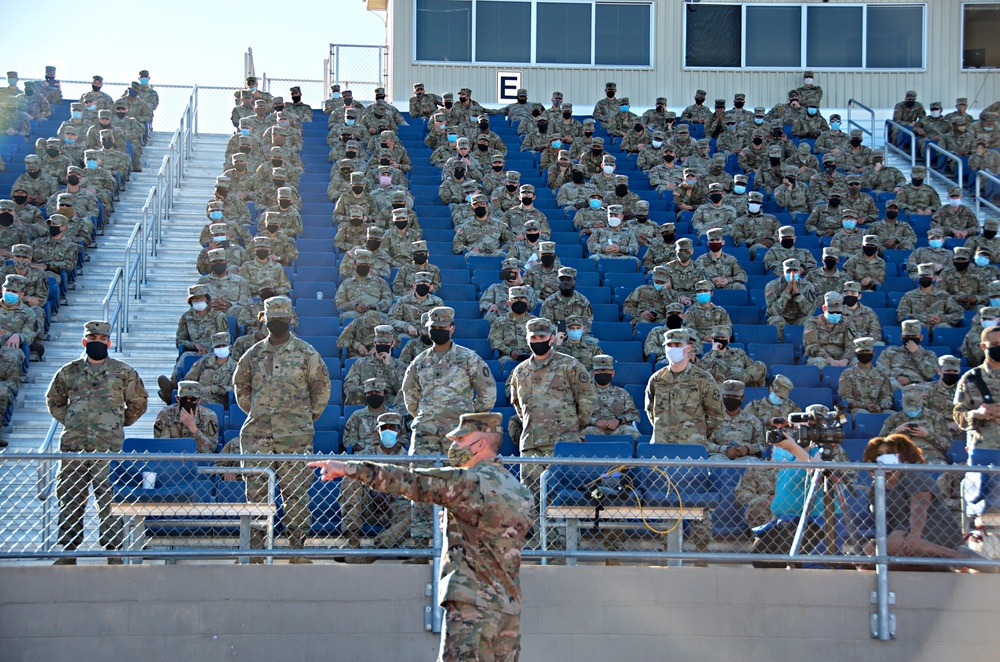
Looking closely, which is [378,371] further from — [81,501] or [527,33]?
[527,33]

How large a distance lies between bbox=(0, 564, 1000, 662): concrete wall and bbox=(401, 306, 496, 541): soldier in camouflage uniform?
143 centimetres

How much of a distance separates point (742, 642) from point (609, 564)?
95 centimetres

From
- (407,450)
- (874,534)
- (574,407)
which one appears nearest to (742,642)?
(874,534)

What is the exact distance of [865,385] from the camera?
11586 mm

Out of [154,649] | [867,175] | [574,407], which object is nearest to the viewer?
[154,649]

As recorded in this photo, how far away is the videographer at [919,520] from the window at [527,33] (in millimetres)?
16108

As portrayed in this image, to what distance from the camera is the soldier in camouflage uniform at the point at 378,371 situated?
10.8 m

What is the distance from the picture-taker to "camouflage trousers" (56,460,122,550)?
776 cm

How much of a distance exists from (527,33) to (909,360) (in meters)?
12.5

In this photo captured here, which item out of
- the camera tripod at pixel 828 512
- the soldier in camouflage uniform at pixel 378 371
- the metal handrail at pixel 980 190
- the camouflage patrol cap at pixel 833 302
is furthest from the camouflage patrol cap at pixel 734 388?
the metal handrail at pixel 980 190

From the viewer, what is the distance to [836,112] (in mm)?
22219

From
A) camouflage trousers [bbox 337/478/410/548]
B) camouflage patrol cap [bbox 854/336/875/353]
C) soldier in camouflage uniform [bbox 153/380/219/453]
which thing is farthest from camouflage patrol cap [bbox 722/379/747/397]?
soldier in camouflage uniform [bbox 153/380/219/453]

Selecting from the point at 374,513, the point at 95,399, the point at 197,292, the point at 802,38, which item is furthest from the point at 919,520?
the point at 802,38

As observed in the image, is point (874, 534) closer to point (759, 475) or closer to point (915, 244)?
point (759, 475)
